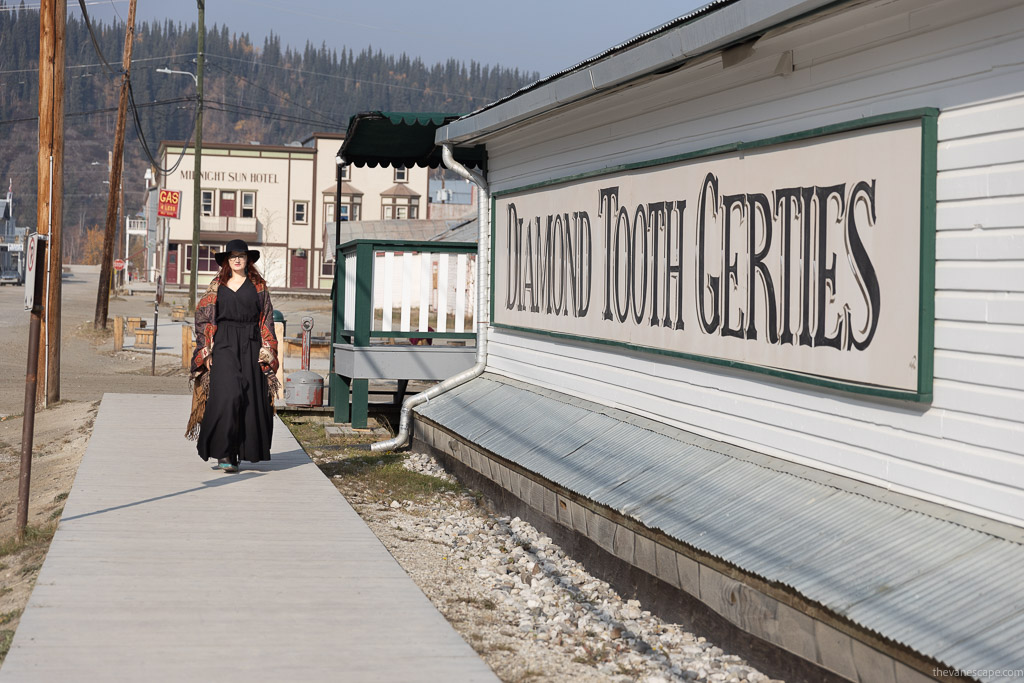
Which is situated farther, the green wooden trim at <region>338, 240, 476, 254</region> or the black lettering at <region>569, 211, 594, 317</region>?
Answer: the green wooden trim at <region>338, 240, 476, 254</region>

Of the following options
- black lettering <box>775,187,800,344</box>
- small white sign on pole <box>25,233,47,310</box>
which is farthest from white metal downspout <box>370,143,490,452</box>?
black lettering <box>775,187,800,344</box>

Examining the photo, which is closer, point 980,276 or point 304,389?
point 980,276

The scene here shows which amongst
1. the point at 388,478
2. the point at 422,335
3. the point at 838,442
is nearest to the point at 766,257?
the point at 838,442

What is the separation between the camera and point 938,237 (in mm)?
4941

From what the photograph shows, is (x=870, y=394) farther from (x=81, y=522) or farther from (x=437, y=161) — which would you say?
(x=437, y=161)

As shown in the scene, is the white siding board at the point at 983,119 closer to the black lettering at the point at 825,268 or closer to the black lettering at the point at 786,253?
the black lettering at the point at 825,268

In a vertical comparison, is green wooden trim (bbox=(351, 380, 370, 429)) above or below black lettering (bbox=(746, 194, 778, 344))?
below

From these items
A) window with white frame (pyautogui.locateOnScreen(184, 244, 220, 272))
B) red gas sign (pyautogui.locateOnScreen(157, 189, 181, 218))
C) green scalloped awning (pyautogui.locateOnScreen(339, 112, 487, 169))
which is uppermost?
red gas sign (pyautogui.locateOnScreen(157, 189, 181, 218))

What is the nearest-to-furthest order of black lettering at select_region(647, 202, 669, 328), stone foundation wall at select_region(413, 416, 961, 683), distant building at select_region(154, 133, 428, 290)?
stone foundation wall at select_region(413, 416, 961, 683), black lettering at select_region(647, 202, 669, 328), distant building at select_region(154, 133, 428, 290)

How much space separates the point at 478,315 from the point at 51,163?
26.2 feet

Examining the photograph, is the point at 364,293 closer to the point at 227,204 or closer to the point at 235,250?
the point at 235,250

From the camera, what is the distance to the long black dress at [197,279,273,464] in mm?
9266

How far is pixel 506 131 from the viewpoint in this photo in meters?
10.7

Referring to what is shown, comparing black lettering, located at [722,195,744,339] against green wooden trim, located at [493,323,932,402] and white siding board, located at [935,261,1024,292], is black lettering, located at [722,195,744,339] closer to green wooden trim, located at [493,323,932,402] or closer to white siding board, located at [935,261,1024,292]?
green wooden trim, located at [493,323,932,402]
